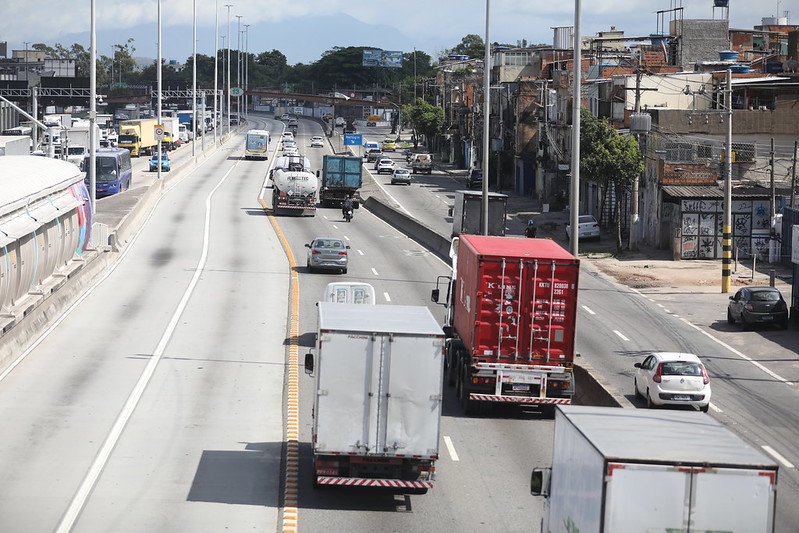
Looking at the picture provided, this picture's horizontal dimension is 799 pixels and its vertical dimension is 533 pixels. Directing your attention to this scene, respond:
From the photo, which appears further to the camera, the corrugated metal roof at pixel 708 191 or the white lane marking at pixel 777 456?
the corrugated metal roof at pixel 708 191

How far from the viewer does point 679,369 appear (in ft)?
94.6

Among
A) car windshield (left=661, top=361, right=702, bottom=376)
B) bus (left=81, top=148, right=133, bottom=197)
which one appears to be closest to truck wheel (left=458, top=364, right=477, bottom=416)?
car windshield (left=661, top=361, right=702, bottom=376)

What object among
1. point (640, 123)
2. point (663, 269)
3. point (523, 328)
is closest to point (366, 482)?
point (523, 328)

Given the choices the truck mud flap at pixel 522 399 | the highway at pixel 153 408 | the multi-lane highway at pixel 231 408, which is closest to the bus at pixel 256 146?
the multi-lane highway at pixel 231 408

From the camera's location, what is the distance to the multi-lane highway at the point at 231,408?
19.3 m

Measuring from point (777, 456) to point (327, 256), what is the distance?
27158 millimetres

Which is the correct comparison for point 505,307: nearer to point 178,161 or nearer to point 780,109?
point 780,109

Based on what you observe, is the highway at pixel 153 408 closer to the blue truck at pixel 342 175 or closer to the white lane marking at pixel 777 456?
the white lane marking at pixel 777 456

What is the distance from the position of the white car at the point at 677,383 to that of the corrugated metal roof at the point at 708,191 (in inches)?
1215

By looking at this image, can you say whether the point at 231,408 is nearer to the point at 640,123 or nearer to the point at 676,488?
the point at 676,488

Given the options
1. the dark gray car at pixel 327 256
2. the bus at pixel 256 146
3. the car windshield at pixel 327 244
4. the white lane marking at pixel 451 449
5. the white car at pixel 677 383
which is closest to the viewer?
the white lane marking at pixel 451 449

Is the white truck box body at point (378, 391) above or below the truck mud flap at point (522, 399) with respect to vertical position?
above

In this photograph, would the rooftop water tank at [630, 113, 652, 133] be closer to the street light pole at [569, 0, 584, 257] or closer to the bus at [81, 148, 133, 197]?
the street light pole at [569, 0, 584, 257]

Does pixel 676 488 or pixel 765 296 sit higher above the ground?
pixel 676 488
